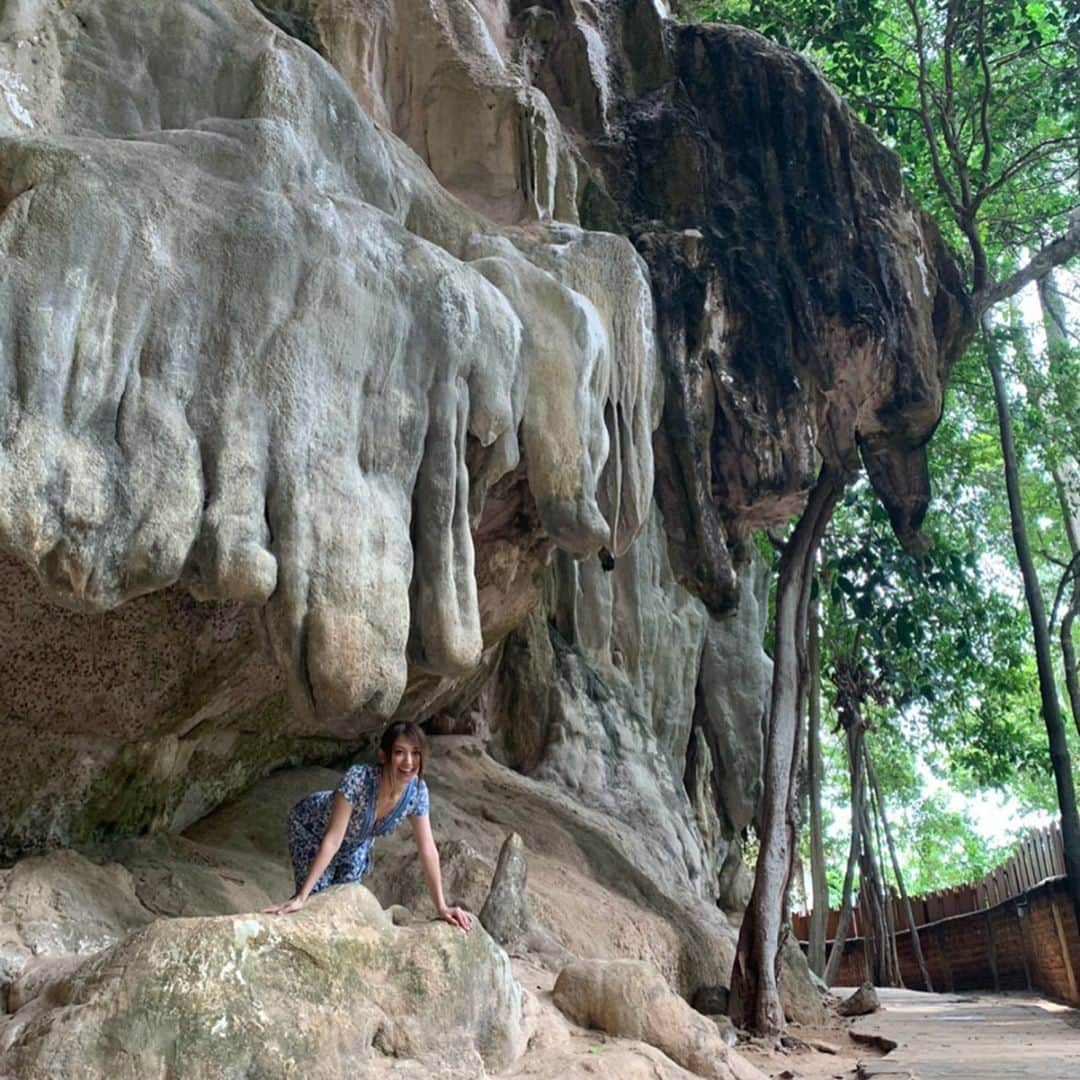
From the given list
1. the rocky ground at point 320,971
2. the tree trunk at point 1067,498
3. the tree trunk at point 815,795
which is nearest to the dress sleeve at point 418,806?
the rocky ground at point 320,971

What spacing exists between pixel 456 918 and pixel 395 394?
217 centimetres

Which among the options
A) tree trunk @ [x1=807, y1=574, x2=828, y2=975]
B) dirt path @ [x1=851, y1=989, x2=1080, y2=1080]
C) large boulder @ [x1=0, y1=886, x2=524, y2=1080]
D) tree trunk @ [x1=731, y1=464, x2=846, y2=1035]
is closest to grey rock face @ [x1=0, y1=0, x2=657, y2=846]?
large boulder @ [x1=0, y1=886, x2=524, y2=1080]

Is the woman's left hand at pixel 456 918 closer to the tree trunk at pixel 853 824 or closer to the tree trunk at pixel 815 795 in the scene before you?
the tree trunk at pixel 815 795

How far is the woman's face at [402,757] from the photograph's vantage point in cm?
496

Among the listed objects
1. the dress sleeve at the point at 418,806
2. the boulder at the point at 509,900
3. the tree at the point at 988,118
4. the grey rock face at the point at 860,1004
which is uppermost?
the tree at the point at 988,118

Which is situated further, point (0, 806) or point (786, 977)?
point (786, 977)

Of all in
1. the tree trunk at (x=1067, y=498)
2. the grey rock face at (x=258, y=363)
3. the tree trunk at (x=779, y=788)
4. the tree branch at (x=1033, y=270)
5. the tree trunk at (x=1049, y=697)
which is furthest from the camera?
the tree trunk at (x=1067, y=498)

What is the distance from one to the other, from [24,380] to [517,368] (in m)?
2.30

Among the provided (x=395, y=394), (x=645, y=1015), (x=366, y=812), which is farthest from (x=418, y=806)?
(x=395, y=394)

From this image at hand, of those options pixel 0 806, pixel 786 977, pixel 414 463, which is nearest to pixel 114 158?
pixel 414 463

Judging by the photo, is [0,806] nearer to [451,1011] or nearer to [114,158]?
[451,1011]

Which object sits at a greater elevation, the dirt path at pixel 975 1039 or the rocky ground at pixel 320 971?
the rocky ground at pixel 320 971

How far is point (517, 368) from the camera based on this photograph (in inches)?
220

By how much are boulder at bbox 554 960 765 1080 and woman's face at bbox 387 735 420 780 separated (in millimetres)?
1220
